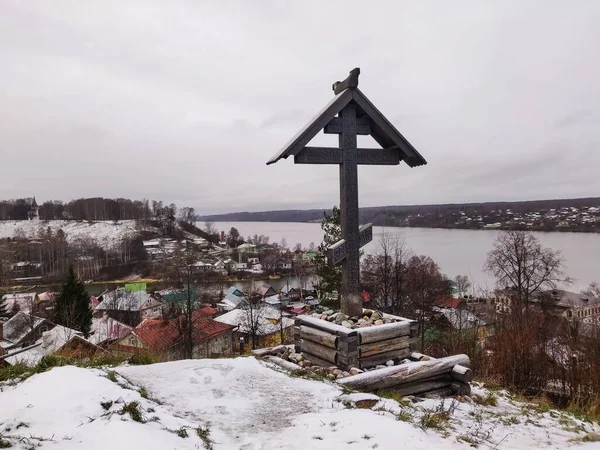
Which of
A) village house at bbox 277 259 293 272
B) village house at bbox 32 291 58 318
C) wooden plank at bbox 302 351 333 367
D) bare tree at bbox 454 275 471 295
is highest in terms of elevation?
wooden plank at bbox 302 351 333 367

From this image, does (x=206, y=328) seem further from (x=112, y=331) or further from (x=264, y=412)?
(x=264, y=412)

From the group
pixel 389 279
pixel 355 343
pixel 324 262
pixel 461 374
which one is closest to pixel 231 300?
pixel 389 279

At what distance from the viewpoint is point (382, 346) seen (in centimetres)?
581

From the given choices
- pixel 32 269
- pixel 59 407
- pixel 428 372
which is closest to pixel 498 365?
pixel 428 372

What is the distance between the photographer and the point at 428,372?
5414 mm

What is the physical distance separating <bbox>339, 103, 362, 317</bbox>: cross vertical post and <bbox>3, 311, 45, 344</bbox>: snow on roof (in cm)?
3184

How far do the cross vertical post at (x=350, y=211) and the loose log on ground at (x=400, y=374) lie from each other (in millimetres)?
1322

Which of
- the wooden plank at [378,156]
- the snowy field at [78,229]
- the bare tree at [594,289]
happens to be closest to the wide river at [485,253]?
the bare tree at [594,289]

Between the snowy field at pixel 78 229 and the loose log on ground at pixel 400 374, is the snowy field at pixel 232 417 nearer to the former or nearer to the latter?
the loose log on ground at pixel 400 374

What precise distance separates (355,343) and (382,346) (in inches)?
22.7

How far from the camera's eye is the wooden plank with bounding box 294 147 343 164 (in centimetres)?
612

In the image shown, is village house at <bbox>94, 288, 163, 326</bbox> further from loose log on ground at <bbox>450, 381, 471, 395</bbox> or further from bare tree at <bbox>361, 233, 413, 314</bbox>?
loose log on ground at <bbox>450, 381, 471, 395</bbox>

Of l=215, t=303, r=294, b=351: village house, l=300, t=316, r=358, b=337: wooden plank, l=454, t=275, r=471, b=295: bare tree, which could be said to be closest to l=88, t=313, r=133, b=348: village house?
l=215, t=303, r=294, b=351: village house

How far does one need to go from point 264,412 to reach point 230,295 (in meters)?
51.0
